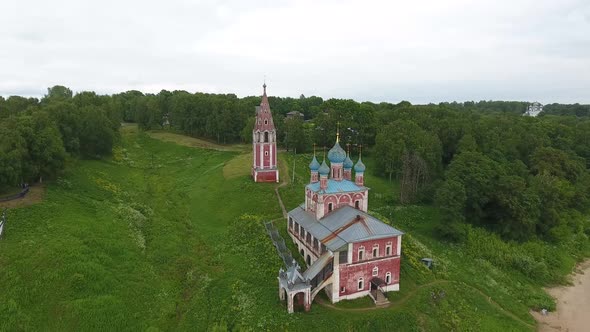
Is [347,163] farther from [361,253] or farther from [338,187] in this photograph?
[361,253]

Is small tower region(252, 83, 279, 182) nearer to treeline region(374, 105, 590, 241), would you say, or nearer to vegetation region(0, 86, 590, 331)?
vegetation region(0, 86, 590, 331)

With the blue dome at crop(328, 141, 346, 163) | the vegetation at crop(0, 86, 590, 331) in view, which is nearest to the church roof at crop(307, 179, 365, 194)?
the blue dome at crop(328, 141, 346, 163)

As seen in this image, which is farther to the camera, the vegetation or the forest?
the forest

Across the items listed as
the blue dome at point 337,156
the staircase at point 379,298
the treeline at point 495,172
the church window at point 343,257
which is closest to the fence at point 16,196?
the blue dome at point 337,156

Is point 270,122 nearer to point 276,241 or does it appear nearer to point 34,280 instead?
point 276,241

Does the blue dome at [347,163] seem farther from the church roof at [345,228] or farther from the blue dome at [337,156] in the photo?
the church roof at [345,228]

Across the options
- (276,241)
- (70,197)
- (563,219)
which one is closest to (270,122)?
(276,241)

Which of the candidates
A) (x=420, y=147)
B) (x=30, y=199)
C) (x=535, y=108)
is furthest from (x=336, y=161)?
(x=535, y=108)
